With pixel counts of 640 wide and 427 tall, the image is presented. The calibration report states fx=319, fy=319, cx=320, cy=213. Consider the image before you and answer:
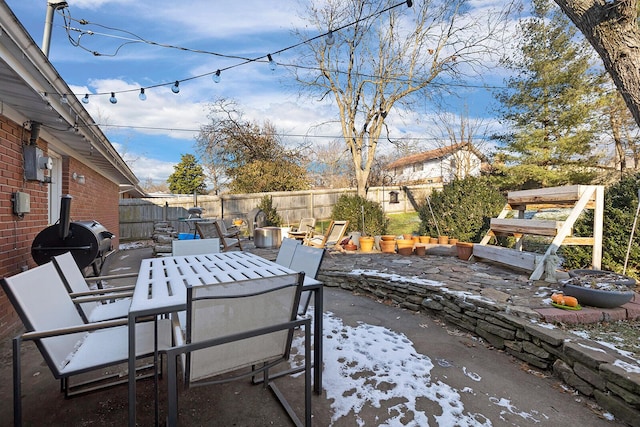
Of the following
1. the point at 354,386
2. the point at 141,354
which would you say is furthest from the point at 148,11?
the point at 354,386

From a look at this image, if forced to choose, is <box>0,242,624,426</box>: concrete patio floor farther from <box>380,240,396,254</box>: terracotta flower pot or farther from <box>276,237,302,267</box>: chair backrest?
<box>380,240,396,254</box>: terracotta flower pot

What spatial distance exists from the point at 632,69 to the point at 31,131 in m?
5.64

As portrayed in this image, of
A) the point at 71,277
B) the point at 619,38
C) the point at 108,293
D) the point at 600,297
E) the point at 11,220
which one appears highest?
the point at 619,38

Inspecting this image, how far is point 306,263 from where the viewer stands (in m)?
2.58

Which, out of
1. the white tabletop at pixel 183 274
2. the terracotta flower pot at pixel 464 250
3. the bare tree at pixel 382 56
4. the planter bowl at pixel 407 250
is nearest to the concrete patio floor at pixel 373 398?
the white tabletop at pixel 183 274

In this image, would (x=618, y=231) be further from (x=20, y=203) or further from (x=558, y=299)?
(x=20, y=203)

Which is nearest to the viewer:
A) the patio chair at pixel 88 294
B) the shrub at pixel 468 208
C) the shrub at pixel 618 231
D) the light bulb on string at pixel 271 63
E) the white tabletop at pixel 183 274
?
the white tabletop at pixel 183 274

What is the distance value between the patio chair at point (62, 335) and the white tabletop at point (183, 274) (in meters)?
0.18

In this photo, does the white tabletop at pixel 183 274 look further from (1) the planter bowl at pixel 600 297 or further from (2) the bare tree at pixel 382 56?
(2) the bare tree at pixel 382 56

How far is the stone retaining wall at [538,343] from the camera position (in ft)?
5.89

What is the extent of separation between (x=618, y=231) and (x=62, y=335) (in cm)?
528

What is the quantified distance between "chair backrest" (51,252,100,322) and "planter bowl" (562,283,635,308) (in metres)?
3.77

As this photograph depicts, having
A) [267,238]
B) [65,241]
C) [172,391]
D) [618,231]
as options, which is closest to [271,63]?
[65,241]

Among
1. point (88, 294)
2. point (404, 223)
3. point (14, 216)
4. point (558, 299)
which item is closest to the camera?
point (88, 294)
